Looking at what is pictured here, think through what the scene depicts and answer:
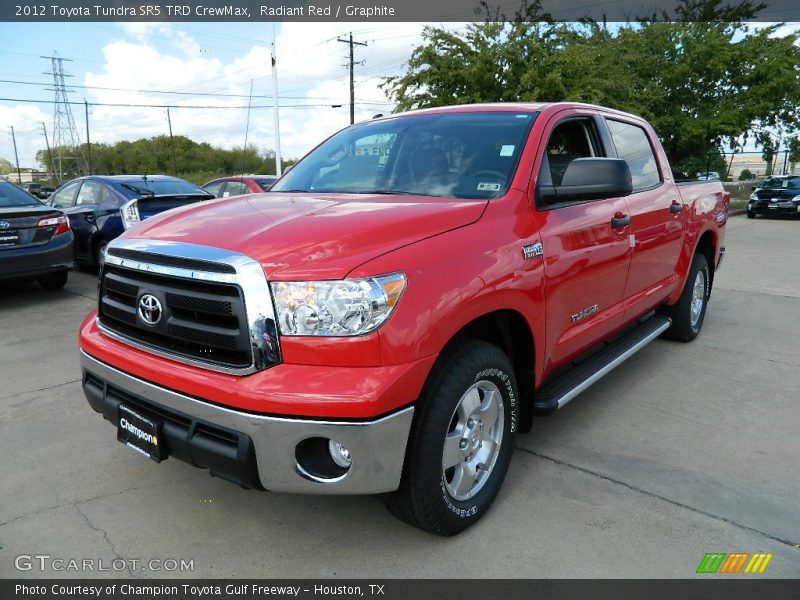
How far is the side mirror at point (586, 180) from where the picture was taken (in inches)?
119

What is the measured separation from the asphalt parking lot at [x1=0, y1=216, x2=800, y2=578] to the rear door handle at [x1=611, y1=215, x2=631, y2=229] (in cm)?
123

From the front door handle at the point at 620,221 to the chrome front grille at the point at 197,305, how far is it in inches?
89.4

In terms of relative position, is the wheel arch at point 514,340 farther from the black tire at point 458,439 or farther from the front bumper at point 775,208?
the front bumper at point 775,208

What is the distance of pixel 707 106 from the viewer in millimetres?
25484

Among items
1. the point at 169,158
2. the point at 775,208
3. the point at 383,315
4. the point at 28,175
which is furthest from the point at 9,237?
the point at 28,175

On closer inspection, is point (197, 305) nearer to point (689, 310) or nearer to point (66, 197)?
point (689, 310)

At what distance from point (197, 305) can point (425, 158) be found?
1.59 metres

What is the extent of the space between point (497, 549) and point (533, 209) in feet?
5.10

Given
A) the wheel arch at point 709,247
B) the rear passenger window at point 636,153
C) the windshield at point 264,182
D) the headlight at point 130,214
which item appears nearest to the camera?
the rear passenger window at point 636,153

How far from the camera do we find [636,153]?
14.6 feet

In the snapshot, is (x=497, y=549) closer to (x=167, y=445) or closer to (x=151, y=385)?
(x=167, y=445)

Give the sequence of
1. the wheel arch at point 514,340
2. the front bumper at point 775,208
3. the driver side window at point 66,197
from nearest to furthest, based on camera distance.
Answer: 1. the wheel arch at point 514,340
2. the driver side window at point 66,197
3. the front bumper at point 775,208
